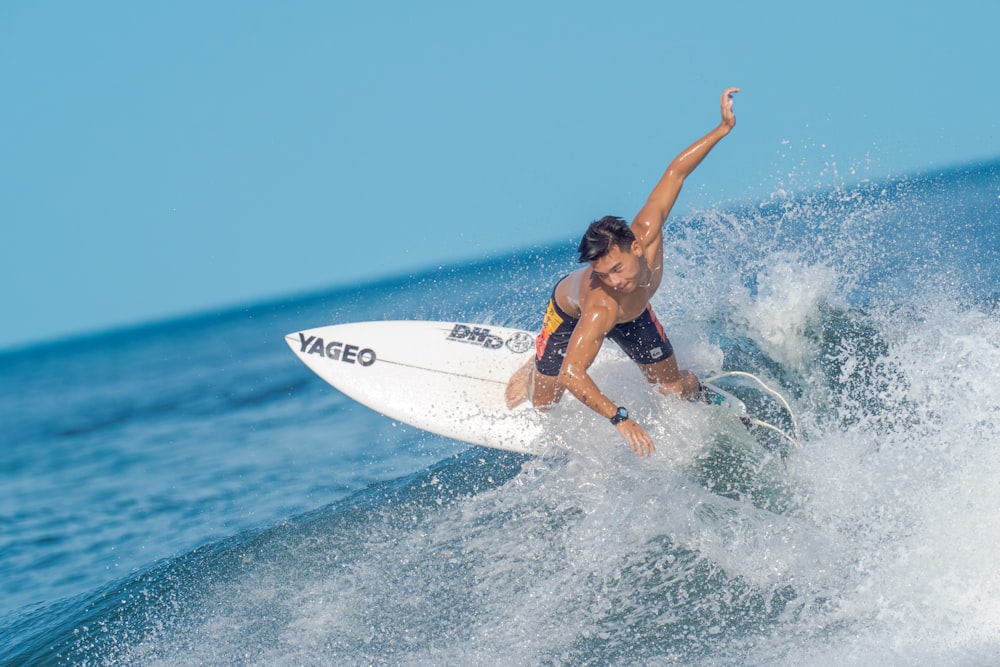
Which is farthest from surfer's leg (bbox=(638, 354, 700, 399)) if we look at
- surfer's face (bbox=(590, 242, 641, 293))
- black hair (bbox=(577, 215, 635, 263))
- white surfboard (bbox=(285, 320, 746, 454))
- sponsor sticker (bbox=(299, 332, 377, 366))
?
sponsor sticker (bbox=(299, 332, 377, 366))

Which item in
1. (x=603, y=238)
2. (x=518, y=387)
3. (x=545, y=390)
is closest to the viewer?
(x=603, y=238)

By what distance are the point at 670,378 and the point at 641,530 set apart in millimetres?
1301

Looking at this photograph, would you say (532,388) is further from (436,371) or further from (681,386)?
(436,371)

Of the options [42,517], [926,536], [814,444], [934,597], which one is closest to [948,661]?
[934,597]

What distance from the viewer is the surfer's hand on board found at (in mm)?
5199

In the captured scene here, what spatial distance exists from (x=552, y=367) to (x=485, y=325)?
5.93 feet

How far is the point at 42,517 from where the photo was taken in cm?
895

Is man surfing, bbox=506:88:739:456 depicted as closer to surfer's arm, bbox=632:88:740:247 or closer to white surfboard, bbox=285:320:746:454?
surfer's arm, bbox=632:88:740:247

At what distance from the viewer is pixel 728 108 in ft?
17.2

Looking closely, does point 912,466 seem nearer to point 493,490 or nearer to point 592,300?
point 592,300

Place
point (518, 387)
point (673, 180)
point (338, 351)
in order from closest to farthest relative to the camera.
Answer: point (673, 180) < point (518, 387) < point (338, 351)

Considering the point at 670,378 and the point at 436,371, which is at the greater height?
the point at 670,378

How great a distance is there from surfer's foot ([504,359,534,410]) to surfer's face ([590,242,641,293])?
6.57ft

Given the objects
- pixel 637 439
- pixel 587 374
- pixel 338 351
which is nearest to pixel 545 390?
pixel 587 374
